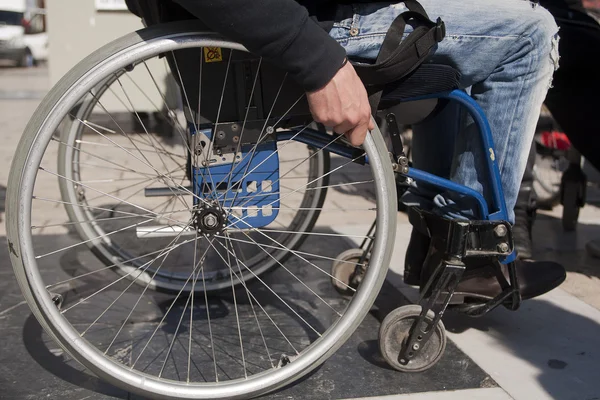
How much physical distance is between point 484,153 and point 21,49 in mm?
17344

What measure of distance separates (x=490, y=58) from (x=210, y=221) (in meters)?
0.91

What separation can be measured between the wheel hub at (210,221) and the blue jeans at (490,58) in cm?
57

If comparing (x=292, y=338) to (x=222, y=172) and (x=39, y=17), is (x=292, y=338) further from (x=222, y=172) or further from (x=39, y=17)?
(x=39, y=17)

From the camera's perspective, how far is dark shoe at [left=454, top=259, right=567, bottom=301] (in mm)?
2490

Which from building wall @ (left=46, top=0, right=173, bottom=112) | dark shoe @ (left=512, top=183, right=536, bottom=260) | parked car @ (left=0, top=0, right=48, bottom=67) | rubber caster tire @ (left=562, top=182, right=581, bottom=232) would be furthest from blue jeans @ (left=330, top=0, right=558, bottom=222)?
parked car @ (left=0, top=0, right=48, bottom=67)

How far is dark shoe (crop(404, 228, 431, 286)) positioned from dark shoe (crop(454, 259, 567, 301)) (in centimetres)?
21

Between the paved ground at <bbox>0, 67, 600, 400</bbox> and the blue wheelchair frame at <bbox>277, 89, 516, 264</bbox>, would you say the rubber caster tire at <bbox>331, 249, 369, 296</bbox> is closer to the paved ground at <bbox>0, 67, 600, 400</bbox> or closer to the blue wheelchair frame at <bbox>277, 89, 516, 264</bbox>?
the paved ground at <bbox>0, 67, 600, 400</bbox>

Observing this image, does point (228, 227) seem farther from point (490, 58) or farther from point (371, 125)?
point (490, 58)

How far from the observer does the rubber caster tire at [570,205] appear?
159 inches

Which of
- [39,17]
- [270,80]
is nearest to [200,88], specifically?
[270,80]

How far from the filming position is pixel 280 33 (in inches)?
71.6

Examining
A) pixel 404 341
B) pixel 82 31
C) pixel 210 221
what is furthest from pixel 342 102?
pixel 82 31

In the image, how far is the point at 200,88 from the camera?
6.79ft

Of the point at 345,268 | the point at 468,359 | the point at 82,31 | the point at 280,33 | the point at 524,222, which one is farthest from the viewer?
the point at 82,31
